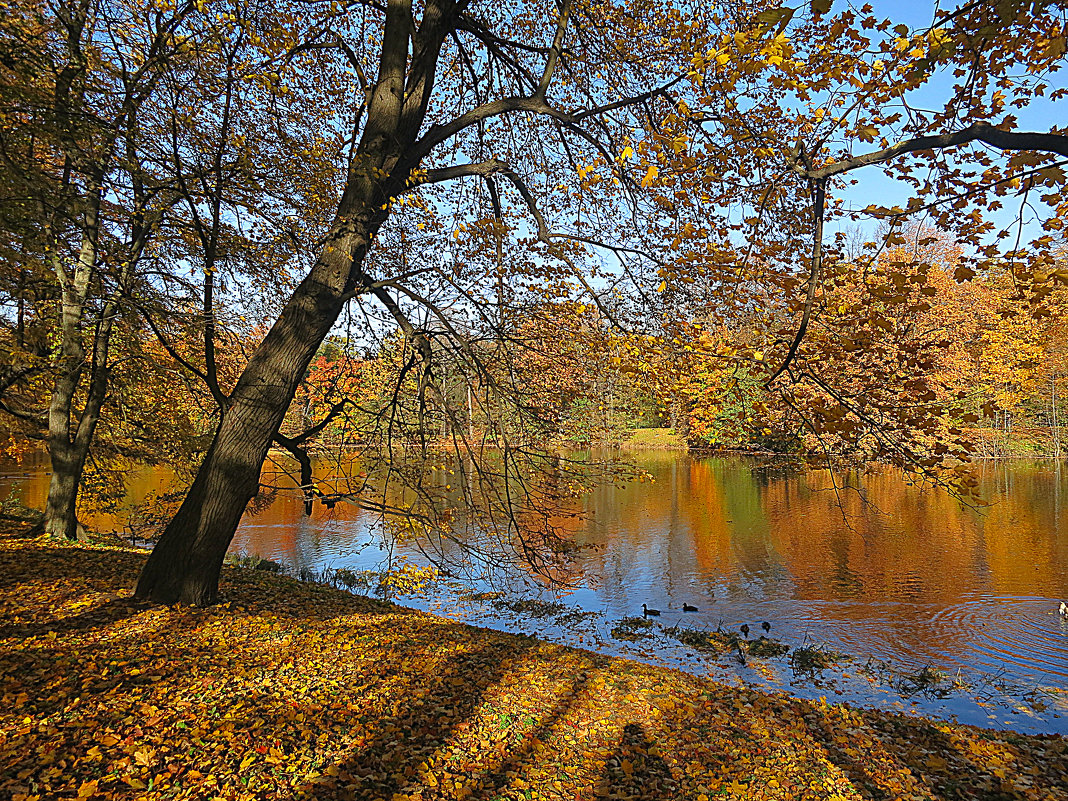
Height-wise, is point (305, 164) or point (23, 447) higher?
point (305, 164)

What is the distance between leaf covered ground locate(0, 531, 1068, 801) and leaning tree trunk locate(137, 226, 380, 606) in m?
0.28

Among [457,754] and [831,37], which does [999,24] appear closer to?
[831,37]

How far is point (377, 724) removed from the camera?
11.9 feet

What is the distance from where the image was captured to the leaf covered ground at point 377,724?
2.90 meters

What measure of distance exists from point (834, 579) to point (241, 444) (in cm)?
1062

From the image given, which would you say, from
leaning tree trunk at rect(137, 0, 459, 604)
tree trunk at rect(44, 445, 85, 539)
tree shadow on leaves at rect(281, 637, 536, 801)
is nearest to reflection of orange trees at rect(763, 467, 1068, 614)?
tree shadow on leaves at rect(281, 637, 536, 801)

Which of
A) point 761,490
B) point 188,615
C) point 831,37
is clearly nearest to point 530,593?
point 188,615

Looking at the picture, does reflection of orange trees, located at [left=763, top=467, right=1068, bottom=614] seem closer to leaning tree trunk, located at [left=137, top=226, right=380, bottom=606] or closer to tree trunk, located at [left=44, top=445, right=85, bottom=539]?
leaning tree trunk, located at [left=137, top=226, right=380, bottom=606]

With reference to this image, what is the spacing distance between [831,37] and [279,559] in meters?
12.4

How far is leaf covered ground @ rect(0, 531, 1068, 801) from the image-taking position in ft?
9.53

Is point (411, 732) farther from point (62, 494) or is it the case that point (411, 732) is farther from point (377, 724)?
point (62, 494)

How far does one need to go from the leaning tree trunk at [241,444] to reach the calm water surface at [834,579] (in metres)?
3.23

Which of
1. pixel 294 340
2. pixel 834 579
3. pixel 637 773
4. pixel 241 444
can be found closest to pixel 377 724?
pixel 637 773

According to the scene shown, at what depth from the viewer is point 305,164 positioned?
6793mm
